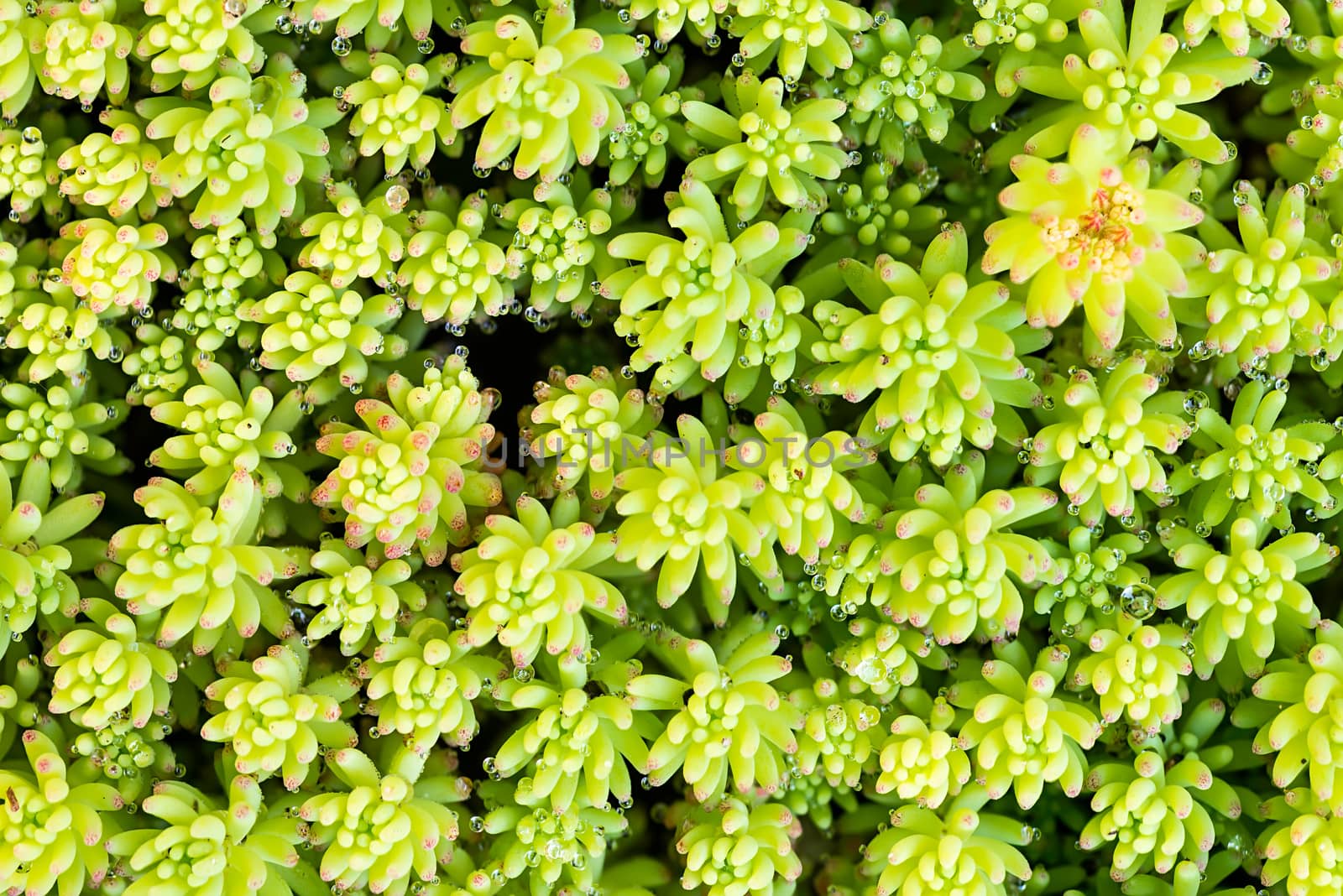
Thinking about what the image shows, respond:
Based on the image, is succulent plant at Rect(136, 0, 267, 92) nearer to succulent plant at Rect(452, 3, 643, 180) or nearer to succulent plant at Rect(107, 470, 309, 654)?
succulent plant at Rect(452, 3, 643, 180)

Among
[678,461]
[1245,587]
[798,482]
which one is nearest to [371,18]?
[678,461]

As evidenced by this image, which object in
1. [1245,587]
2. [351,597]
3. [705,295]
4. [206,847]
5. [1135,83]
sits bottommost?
[206,847]

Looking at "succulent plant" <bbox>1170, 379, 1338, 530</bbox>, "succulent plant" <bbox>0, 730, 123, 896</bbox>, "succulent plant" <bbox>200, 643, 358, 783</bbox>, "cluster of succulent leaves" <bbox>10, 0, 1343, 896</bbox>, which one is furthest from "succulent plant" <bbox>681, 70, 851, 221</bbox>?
"succulent plant" <bbox>0, 730, 123, 896</bbox>

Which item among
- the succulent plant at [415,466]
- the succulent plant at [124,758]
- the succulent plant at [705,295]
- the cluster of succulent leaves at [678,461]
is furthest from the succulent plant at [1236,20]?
the succulent plant at [124,758]

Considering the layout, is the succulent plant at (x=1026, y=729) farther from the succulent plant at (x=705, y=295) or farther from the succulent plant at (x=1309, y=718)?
the succulent plant at (x=705, y=295)

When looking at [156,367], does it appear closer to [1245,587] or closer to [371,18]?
[371,18]

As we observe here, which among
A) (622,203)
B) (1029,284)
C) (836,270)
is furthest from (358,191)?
(1029,284)
